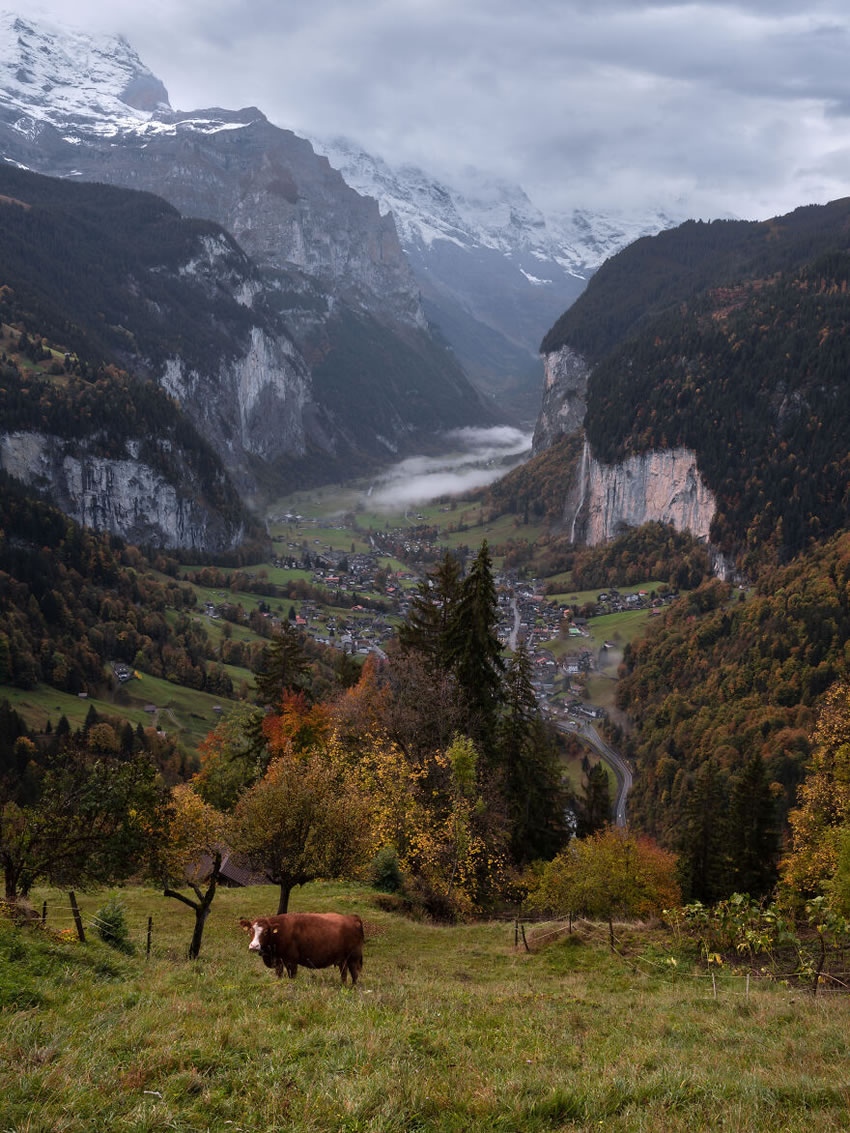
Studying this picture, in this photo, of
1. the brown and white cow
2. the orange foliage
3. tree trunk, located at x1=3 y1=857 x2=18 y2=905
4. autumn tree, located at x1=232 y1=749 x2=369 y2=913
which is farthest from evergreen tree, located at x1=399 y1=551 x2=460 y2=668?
tree trunk, located at x1=3 y1=857 x2=18 y2=905

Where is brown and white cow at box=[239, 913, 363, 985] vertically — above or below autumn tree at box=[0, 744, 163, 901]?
below

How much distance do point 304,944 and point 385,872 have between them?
18.3 meters

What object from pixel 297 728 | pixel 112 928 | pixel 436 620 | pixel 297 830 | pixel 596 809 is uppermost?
pixel 436 620

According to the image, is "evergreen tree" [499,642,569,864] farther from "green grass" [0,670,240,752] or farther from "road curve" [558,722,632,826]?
"green grass" [0,670,240,752]

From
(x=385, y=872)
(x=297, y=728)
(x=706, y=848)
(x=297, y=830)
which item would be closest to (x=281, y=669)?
(x=297, y=728)

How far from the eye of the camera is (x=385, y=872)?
114 ft

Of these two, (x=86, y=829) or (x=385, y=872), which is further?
(x=385, y=872)

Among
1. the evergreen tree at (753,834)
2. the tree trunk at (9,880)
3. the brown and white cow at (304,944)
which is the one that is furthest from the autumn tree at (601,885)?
the tree trunk at (9,880)

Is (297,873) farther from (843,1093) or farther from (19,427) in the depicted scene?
(19,427)

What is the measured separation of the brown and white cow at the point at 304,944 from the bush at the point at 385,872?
17547mm

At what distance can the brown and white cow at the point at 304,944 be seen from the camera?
56.5 ft

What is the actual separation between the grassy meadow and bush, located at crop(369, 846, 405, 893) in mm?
15188

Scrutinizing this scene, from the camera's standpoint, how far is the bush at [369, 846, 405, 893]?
34469mm

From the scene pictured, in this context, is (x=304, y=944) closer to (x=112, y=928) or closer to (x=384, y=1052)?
(x=112, y=928)
